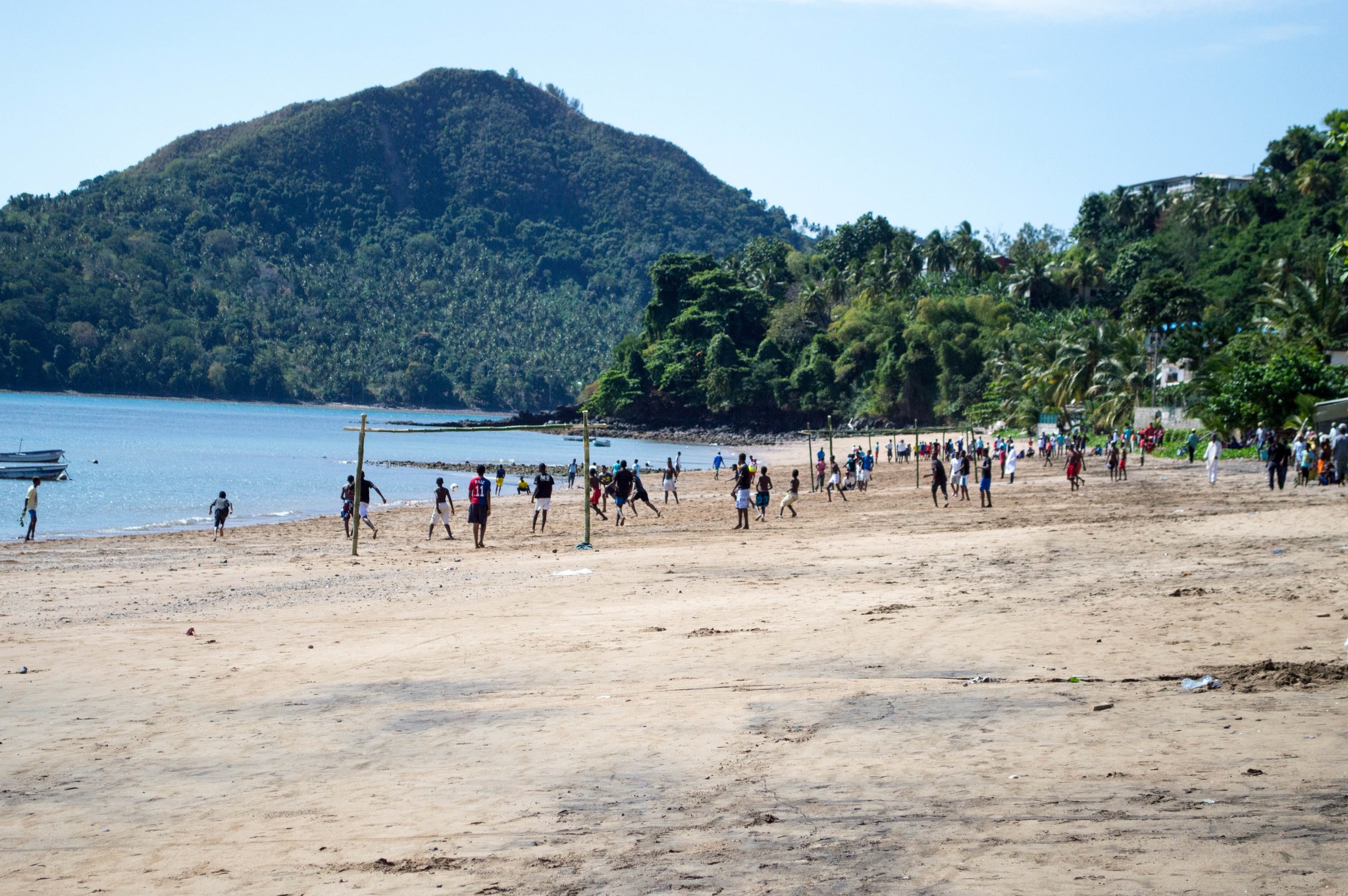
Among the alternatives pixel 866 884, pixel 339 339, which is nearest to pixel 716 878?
pixel 866 884

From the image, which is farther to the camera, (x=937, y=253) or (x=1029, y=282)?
(x=937, y=253)

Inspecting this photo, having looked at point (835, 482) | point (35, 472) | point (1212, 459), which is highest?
point (1212, 459)

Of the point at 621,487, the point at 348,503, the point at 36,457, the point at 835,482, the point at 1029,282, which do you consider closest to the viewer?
the point at 348,503

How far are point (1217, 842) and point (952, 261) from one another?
339 feet

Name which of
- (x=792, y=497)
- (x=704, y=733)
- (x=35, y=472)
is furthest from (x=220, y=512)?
(x=35, y=472)

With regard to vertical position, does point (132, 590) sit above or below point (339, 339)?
below

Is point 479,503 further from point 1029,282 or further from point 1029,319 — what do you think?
point 1029,282

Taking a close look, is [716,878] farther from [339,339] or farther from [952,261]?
[339,339]

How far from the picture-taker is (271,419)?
127 meters

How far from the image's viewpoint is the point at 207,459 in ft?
197

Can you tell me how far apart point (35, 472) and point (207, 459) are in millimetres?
17392

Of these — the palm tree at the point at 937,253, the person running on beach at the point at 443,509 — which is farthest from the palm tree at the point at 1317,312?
the palm tree at the point at 937,253

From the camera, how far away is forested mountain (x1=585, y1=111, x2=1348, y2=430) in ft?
148

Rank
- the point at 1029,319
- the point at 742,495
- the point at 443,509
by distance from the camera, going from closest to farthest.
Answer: the point at 443,509, the point at 742,495, the point at 1029,319
